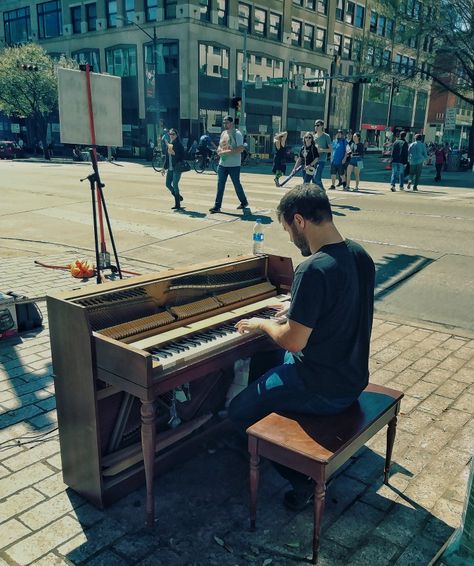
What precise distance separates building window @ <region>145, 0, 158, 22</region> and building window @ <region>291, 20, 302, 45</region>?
13.9 meters

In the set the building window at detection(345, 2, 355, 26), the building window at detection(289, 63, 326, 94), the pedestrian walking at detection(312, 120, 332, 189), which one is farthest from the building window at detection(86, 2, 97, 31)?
the pedestrian walking at detection(312, 120, 332, 189)

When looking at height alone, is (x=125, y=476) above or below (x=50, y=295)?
below

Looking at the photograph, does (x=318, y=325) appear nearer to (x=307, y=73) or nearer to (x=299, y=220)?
(x=299, y=220)

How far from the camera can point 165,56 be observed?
41.3m

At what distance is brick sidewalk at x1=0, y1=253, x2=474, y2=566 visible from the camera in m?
2.69

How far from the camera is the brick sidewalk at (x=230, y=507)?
2.69 meters

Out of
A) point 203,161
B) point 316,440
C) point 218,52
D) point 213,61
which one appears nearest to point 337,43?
point 218,52

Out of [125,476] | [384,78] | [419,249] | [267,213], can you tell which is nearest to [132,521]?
[125,476]

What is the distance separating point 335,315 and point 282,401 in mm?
605

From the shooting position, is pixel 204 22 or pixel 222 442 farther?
pixel 204 22

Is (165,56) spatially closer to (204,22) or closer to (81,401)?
(204,22)

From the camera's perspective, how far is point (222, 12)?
137 ft

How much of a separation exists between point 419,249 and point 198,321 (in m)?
7.16

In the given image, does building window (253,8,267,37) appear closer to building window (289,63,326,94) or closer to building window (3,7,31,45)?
building window (289,63,326,94)
